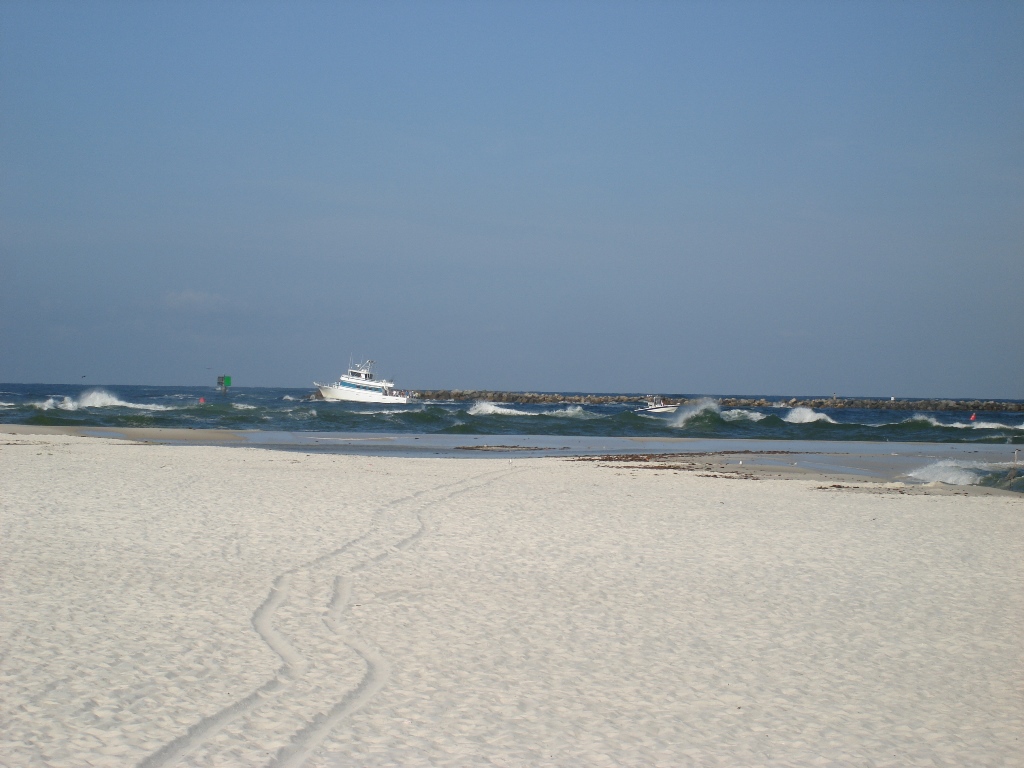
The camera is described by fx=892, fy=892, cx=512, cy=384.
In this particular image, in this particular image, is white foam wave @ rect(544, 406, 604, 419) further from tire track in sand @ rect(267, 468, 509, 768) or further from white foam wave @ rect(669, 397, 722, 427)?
tire track in sand @ rect(267, 468, 509, 768)

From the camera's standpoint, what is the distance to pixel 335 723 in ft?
17.0

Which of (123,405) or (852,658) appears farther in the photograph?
(123,405)

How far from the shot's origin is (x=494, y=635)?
709 cm

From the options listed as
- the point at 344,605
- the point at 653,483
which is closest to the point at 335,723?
the point at 344,605

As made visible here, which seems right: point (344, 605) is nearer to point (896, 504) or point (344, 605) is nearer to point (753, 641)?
point (753, 641)

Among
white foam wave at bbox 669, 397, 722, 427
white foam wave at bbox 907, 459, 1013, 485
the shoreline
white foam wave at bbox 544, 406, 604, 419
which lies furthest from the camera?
white foam wave at bbox 544, 406, 604, 419

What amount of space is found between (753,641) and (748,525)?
6.07 m

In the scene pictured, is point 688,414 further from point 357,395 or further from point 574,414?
point 357,395

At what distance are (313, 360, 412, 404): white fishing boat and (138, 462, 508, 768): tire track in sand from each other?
69.1 m

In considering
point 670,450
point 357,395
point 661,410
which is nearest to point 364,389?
point 357,395

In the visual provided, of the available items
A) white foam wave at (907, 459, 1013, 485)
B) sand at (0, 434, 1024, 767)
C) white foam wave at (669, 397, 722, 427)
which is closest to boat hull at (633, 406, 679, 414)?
white foam wave at (669, 397, 722, 427)

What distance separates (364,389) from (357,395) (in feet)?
3.01

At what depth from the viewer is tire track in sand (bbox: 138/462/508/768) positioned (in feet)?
15.6

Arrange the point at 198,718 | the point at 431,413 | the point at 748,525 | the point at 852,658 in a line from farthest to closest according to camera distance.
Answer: the point at 431,413 < the point at 748,525 < the point at 852,658 < the point at 198,718
